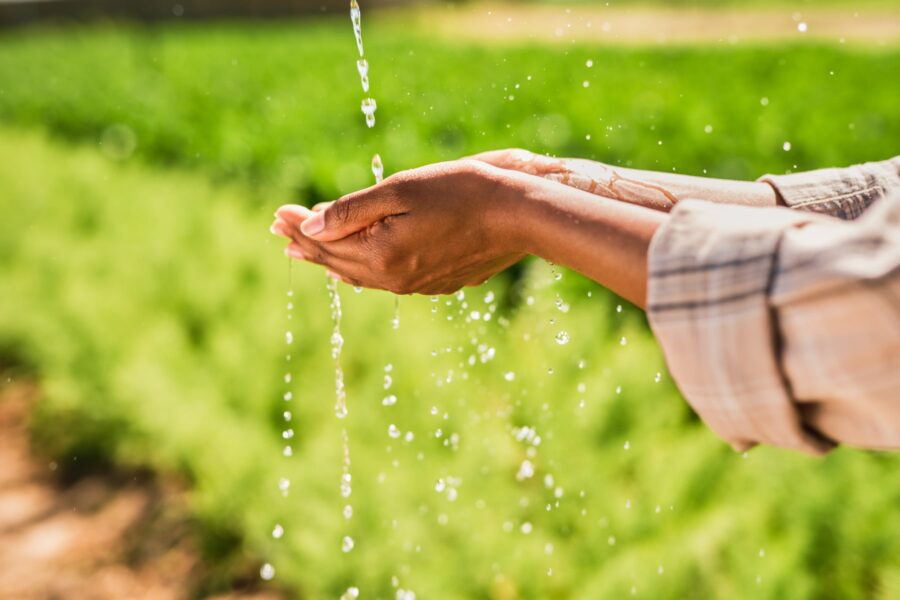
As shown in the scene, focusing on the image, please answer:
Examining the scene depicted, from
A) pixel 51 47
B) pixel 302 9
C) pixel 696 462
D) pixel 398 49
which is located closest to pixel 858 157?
pixel 696 462

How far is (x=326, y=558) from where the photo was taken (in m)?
2.50

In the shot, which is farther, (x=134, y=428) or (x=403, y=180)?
(x=134, y=428)

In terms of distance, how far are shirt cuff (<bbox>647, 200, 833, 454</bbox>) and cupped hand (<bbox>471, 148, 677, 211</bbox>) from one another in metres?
0.43

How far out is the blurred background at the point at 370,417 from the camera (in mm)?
2506

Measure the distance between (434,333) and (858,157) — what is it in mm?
3553

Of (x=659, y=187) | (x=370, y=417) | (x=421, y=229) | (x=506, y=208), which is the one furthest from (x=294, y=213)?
(x=370, y=417)

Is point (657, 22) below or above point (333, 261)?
above

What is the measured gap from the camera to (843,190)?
1.40 metres

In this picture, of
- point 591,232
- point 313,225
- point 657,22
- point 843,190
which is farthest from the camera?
point 657,22

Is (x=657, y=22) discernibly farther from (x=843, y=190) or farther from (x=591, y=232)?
(x=591, y=232)

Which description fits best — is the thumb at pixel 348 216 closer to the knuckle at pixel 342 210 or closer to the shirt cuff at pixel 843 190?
the knuckle at pixel 342 210

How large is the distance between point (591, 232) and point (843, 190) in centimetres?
52

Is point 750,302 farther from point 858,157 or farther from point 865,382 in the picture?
point 858,157

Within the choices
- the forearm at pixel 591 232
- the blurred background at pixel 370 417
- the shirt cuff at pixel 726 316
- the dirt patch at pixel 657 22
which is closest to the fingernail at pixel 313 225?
the forearm at pixel 591 232
